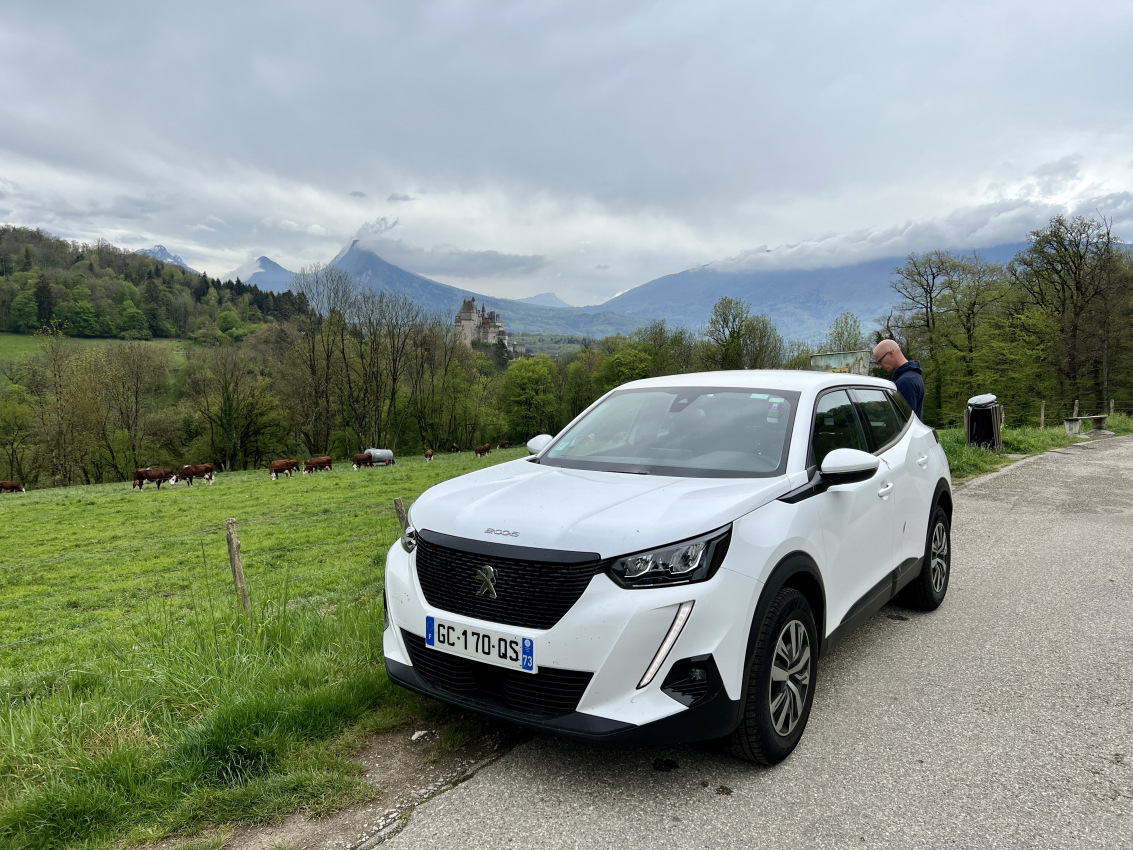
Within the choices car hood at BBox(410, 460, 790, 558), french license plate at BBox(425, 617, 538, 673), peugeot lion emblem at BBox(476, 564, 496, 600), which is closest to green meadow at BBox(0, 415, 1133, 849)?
french license plate at BBox(425, 617, 538, 673)

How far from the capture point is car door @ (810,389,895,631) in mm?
3453

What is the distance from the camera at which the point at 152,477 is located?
33.6 metres

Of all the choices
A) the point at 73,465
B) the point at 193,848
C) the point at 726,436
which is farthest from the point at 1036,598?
the point at 73,465

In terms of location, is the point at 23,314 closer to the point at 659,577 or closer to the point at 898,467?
the point at 898,467

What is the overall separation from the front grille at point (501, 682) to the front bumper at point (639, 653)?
0.03 metres

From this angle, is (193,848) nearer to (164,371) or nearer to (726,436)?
(726,436)

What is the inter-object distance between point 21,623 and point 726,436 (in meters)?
12.6

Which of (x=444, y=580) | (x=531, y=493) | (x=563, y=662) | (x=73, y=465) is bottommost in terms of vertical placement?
(x=73, y=465)

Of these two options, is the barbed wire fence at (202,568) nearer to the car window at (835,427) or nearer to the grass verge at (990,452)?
the car window at (835,427)

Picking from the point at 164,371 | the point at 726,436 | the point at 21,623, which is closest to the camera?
the point at 726,436

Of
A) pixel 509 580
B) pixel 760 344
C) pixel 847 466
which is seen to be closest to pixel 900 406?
pixel 847 466

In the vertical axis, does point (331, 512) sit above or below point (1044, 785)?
below

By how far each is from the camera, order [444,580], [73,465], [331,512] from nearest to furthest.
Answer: [444,580] → [331,512] → [73,465]

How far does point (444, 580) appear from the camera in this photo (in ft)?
9.71
